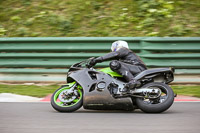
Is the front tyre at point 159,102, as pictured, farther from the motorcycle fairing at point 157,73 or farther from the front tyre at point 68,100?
the front tyre at point 68,100

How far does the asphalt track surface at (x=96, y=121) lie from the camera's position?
5266mm

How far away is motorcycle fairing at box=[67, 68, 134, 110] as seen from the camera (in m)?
6.52

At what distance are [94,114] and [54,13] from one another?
6.12 meters

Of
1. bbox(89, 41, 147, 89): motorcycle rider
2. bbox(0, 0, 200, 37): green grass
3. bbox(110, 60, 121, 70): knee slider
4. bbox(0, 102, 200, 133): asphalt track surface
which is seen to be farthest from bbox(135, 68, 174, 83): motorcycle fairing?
bbox(0, 0, 200, 37): green grass

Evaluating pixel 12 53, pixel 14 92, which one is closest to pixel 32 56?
pixel 12 53

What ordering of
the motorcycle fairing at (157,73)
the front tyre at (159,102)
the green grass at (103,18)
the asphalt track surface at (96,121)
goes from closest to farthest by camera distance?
the asphalt track surface at (96,121)
the front tyre at (159,102)
the motorcycle fairing at (157,73)
the green grass at (103,18)

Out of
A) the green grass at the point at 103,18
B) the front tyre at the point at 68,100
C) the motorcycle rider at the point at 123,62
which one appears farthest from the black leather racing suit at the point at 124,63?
the green grass at the point at 103,18

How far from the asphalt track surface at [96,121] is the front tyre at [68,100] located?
123mm

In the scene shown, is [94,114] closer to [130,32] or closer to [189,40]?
[189,40]

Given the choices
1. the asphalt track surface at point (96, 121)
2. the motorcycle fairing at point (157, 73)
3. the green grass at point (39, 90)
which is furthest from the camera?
the green grass at point (39, 90)

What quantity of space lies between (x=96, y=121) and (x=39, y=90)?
3538 millimetres

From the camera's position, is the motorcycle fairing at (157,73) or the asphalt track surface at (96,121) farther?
the motorcycle fairing at (157,73)

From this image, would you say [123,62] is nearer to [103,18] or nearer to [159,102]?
[159,102]

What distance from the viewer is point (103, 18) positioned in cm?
1161
